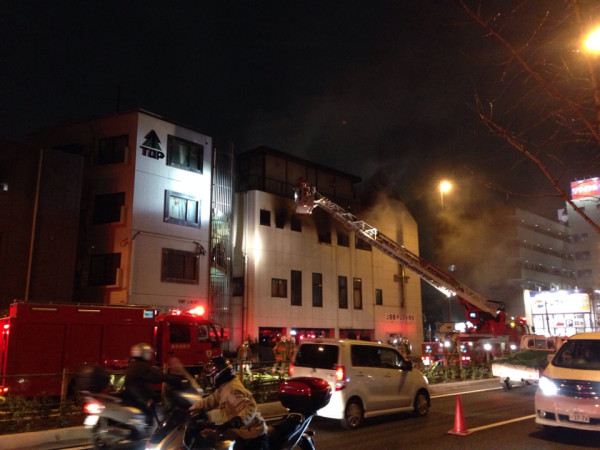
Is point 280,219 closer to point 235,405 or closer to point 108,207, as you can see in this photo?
point 108,207

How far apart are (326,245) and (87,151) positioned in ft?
51.1

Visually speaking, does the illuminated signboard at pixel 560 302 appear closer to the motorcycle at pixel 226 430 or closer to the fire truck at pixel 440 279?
the fire truck at pixel 440 279

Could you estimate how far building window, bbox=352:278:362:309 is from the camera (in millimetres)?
34375

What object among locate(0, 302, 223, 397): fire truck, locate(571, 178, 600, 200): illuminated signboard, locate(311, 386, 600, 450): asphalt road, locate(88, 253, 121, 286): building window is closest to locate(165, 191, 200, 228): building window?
locate(88, 253, 121, 286): building window

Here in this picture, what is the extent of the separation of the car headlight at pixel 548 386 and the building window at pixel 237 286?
20975 mm

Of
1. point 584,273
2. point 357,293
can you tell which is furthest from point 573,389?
point 584,273

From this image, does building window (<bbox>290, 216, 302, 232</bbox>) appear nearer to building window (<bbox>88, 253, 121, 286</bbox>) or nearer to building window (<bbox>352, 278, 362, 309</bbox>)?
building window (<bbox>352, 278, 362, 309</bbox>)

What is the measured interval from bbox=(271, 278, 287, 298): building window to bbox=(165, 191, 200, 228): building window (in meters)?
6.27

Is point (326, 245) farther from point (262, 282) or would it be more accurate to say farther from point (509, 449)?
point (509, 449)

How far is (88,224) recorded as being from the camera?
2427 cm

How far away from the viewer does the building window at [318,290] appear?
3177 centimetres

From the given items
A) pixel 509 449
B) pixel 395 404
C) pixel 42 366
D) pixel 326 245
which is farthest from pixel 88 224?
pixel 509 449

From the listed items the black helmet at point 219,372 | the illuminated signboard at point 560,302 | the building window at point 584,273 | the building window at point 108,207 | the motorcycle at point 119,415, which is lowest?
the motorcycle at point 119,415

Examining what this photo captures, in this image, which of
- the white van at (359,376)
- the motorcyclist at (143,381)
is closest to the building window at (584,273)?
the white van at (359,376)
